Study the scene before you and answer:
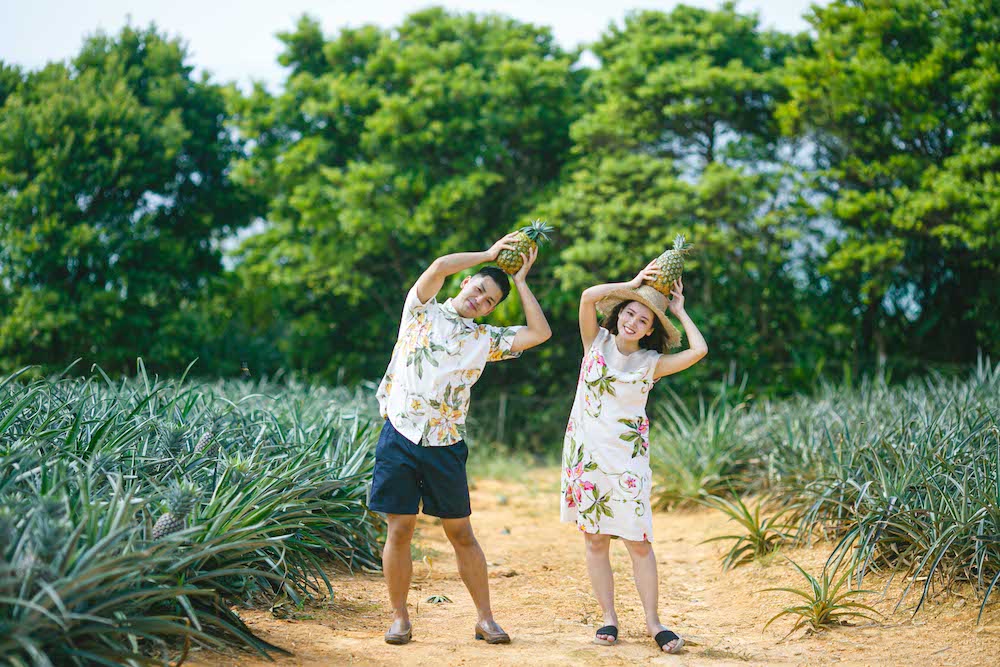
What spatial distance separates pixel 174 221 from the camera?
12531 millimetres

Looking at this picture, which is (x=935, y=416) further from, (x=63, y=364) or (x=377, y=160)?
(x=63, y=364)

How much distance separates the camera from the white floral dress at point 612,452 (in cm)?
369

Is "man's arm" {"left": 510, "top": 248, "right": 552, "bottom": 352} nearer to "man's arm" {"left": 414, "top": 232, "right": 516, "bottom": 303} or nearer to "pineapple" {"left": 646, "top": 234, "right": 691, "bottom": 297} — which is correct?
"man's arm" {"left": 414, "top": 232, "right": 516, "bottom": 303}

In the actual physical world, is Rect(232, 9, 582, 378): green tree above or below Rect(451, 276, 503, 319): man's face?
above

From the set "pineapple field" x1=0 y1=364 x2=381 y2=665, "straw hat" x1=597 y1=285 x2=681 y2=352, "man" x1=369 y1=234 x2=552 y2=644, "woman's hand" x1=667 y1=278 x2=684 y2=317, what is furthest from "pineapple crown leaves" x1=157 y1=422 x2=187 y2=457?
"woman's hand" x1=667 y1=278 x2=684 y2=317

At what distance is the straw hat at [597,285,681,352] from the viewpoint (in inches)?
148

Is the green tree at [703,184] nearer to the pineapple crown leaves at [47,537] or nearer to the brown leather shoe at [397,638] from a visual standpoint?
the brown leather shoe at [397,638]

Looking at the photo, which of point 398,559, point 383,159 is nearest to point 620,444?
point 398,559

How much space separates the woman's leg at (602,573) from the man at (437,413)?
1.56 feet

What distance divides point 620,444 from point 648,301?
644mm

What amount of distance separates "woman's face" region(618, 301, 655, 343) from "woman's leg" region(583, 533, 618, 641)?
2.97ft

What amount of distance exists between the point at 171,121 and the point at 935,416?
10410 millimetres

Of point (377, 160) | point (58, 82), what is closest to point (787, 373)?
point (377, 160)

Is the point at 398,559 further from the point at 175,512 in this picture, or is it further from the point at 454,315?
the point at 454,315
